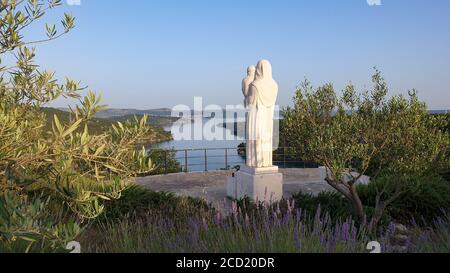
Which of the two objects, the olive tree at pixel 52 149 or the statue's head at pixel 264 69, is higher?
the statue's head at pixel 264 69

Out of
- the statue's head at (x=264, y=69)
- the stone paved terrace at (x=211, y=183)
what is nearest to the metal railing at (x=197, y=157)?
the stone paved terrace at (x=211, y=183)

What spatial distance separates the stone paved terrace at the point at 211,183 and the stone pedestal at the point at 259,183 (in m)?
0.75

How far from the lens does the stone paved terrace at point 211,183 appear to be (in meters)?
10.6

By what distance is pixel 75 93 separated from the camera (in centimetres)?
356

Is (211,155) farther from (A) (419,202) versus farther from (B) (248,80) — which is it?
(A) (419,202)

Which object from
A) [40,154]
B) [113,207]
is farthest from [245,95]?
[40,154]

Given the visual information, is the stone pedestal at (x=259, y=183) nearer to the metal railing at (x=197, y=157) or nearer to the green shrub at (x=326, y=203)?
the green shrub at (x=326, y=203)

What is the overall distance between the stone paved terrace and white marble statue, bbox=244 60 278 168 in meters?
1.50

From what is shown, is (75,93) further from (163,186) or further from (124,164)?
(163,186)

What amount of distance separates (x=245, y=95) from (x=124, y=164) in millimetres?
6688

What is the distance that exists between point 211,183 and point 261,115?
451 cm

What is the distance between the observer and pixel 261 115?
9070mm

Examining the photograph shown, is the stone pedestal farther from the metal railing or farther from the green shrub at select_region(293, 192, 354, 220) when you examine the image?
the metal railing

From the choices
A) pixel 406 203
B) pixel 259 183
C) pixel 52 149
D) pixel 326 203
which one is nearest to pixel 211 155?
pixel 259 183
